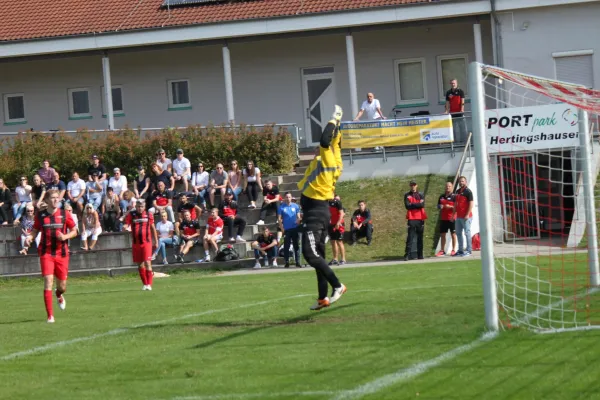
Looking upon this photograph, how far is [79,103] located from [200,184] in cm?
1259

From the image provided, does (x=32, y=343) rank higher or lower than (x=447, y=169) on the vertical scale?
lower

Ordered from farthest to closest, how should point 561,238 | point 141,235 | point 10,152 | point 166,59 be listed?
point 166,59 < point 10,152 < point 561,238 < point 141,235

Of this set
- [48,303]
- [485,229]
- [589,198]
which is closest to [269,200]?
[48,303]

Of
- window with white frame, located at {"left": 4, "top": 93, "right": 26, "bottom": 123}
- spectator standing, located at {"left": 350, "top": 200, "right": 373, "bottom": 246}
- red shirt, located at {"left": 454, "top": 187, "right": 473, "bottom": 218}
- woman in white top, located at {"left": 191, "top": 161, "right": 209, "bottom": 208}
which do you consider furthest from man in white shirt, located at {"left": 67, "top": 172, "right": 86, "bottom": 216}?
window with white frame, located at {"left": 4, "top": 93, "right": 26, "bottom": 123}

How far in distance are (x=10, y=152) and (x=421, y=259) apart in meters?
15.4

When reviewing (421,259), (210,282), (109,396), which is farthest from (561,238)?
(109,396)

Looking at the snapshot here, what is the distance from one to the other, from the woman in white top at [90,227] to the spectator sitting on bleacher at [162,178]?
2.04 meters

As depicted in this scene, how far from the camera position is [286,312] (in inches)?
519

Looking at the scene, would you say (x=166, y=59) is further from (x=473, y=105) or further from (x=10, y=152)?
(x=473, y=105)

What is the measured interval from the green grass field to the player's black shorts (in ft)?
33.9

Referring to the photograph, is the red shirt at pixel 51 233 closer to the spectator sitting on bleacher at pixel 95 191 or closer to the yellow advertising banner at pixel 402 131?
the spectator sitting on bleacher at pixel 95 191

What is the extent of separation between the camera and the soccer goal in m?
10.8

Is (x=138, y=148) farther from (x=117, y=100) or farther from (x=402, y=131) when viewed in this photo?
(x=402, y=131)

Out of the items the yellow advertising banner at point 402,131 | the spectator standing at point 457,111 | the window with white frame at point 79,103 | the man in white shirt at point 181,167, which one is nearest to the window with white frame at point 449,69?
the spectator standing at point 457,111
